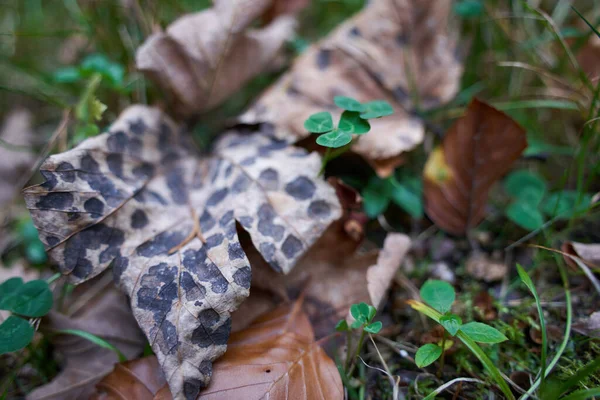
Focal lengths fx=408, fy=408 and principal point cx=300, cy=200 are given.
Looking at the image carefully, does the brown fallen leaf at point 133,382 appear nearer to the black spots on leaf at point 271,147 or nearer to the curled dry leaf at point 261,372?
the curled dry leaf at point 261,372

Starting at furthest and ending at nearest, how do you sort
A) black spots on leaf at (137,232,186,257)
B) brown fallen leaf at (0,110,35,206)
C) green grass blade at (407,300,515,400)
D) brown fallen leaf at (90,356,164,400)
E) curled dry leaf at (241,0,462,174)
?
brown fallen leaf at (0,110,35,206) < curled dry leaf at (241,0,462,174) < black spots on leaf at (137,232,186,257) < brown fallen leaf at (90,356,164,400) < green grass blade at (407,300,515,400)

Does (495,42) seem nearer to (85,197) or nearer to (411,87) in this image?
(411,87)

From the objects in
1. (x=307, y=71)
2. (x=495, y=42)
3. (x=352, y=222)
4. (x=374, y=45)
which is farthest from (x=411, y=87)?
(x=352, y=222)

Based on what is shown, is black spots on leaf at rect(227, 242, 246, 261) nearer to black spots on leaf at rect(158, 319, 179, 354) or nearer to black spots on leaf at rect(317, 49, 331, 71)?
black spots on leaf at rect(158, 319, 179, 354)

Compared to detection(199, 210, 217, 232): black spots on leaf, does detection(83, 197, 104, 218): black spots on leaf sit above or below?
above

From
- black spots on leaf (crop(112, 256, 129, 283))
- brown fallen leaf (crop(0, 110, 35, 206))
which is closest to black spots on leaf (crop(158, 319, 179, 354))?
black spots on leaf (crop(112, 256, 129, 283))

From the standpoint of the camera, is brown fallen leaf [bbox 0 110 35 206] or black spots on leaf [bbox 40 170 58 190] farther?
brown fallen leaf [bbox 0 110 35 206]

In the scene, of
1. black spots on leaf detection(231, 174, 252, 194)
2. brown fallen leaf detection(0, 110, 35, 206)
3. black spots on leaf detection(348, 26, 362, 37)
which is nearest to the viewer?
black spots on leaf detection(231, 174, 252, 194)
